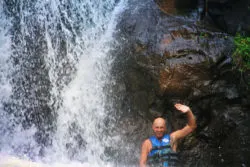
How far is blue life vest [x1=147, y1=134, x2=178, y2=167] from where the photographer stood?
4.42m

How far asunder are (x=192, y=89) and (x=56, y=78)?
3232 millimetres

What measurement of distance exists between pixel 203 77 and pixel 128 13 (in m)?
2.57

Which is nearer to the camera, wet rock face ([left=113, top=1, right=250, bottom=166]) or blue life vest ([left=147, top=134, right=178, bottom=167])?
blue life vest ([left=147, top=134, right=178, bottom=167])

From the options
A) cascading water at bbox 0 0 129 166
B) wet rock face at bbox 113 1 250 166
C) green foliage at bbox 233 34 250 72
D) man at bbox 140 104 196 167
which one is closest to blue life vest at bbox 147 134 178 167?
man at bbox 140 104 196 167

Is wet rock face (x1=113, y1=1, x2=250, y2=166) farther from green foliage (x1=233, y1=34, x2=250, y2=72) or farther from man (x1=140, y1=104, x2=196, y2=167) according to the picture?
man (x1=140, y1=104, x2=196, y2=167)

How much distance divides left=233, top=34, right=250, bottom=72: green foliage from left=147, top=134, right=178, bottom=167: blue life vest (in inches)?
109

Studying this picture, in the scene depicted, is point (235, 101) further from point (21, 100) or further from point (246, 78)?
point (21, 100)

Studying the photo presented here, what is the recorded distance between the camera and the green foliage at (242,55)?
6443 millimetres

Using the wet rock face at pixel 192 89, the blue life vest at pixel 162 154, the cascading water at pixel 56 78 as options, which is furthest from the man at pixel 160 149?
the cascading water at pixel 56 78

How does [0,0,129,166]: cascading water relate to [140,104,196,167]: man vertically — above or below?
above

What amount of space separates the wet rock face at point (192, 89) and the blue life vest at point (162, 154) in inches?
77.1

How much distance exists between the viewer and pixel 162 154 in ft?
14.6

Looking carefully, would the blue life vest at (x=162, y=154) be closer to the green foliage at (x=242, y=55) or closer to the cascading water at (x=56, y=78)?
the cascading water at (x=56, y=78)

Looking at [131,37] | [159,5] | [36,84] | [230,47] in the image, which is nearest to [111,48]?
[131,37]
